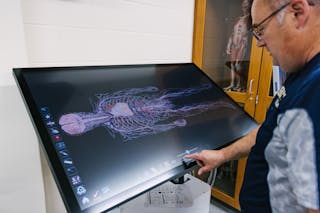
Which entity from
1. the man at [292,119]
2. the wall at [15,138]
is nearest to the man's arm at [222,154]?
the man at [292,119]

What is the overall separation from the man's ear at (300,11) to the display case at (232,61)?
1274mm

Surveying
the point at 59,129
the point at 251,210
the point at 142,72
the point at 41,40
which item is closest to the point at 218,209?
the point at 251,210

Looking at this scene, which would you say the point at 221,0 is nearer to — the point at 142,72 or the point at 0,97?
the point at 142,72

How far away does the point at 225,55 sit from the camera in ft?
7.43

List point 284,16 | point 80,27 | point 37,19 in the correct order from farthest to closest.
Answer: point 80,27 → point 37,19 → point 284,16

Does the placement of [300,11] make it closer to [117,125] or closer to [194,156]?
[194,156]

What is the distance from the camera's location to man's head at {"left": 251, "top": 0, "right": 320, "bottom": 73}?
637 mm

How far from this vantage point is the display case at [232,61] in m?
1.92

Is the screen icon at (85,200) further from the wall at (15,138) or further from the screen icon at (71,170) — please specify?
the wall at (15,138)

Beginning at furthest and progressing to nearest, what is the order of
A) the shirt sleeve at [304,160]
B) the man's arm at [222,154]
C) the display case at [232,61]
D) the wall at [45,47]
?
the display case at [232,61]
the wall at [45,47]
the man's arm at [222,154]
the shirt sleeve at [304,160]

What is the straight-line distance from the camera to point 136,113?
3.41 feet

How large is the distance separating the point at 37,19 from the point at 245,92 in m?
1.74

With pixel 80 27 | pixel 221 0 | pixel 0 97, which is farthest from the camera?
pixel 221 0

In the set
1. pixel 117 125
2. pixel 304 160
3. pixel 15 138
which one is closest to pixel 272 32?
pixel 304 160
